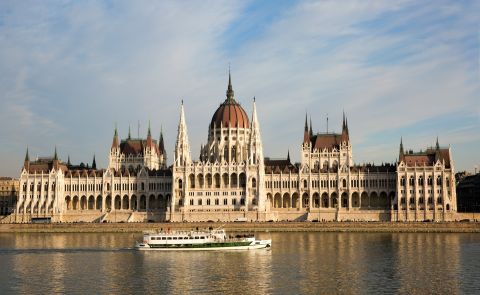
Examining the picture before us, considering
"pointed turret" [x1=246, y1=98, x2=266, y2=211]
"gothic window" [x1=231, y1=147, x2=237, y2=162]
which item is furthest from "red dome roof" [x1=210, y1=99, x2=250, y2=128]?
"pointed turret" [x1=246, y1=98, x2=266, y2=211]

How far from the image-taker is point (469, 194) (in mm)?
184625

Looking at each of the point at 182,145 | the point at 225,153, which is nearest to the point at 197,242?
the point at 182,145

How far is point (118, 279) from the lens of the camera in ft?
214

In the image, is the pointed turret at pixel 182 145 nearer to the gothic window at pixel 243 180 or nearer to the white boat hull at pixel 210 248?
the gothic window at pixel 243 180

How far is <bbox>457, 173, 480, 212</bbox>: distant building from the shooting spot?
17712 centimetres

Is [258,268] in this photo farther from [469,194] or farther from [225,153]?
[469,194]

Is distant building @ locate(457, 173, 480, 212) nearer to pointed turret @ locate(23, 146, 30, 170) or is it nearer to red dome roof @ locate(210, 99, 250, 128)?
red dome roof @ locate(210, 99, 250, 128)

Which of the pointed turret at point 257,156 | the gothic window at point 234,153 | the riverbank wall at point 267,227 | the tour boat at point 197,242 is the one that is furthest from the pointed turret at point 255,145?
the tour boat at point 197,242

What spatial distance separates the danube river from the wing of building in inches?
1532

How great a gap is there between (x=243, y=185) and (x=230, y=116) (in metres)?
22.0

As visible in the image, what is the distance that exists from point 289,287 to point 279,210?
295 ft

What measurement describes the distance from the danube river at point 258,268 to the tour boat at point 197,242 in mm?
2602

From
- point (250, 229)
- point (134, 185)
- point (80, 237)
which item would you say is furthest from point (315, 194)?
point (80, 237)

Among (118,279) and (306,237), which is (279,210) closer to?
(306,237)
